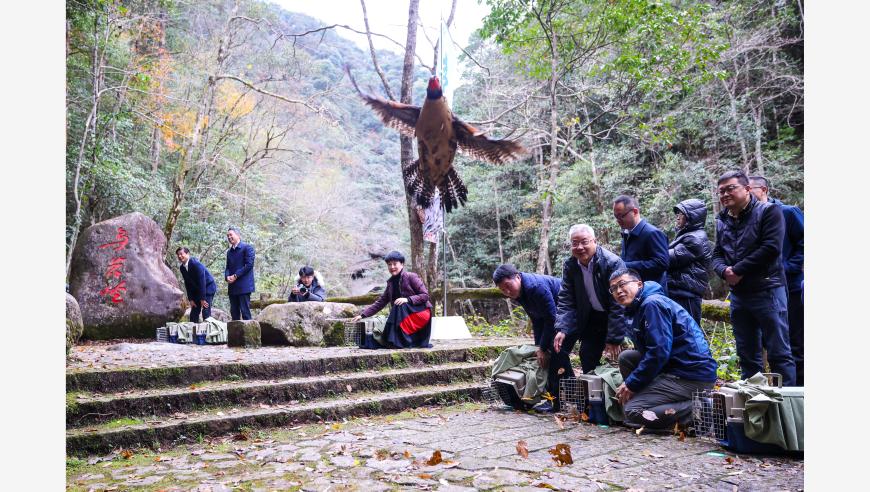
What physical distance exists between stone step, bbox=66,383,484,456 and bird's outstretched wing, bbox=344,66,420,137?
191 inches

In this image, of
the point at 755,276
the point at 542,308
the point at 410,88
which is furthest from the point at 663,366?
the point at 410,88

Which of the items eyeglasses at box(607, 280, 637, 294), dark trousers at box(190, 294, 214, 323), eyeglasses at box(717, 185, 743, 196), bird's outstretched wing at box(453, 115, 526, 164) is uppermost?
bird's outstretched wing at box(453, 115, 526, 164)

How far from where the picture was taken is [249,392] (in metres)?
4.91

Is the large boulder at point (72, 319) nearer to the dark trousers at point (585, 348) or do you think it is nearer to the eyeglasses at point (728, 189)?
the dark trousers at point (585, 348)

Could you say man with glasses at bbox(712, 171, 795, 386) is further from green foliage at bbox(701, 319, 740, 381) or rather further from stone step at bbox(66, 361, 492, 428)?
stone step at bbox(66, 361, 492, 428)

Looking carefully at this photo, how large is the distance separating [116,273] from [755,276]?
927 cm

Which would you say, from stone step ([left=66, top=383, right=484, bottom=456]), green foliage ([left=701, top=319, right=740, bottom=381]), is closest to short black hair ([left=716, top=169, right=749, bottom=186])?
green foliage ([left=701, top=319, right=740, bottom=381])

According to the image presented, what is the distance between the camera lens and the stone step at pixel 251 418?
391cm

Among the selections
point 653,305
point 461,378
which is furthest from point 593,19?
point 653,305

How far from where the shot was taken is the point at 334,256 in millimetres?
20922

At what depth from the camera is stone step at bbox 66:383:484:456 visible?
12.8 feet

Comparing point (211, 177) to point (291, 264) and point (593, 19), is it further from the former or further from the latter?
point (593, 19)

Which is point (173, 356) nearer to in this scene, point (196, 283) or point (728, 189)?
point (196, 283)

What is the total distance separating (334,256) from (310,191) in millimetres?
2727
